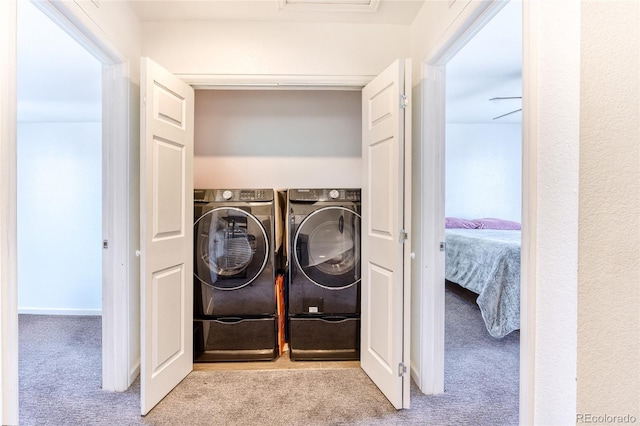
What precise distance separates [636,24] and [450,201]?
4194 millimetres

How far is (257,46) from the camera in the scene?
1.97 m

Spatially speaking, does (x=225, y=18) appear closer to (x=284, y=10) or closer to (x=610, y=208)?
(x=284, y=10)

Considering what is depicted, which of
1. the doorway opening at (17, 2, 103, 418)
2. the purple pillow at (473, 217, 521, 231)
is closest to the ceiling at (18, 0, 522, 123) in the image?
the doorway opening at (17, 2, 103, 418)

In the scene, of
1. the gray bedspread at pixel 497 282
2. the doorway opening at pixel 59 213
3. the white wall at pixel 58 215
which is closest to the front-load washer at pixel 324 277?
the gray bedspread at pixel 497 282

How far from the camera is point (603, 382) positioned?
0.86 metres

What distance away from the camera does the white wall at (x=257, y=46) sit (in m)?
1.96

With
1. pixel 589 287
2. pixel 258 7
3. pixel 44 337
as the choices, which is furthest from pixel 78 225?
pixel 589 287

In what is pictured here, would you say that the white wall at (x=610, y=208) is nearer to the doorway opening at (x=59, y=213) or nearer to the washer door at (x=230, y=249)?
the washer door at (x=230, y=249)

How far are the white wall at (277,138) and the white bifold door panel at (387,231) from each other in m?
0.77

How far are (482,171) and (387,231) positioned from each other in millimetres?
4002

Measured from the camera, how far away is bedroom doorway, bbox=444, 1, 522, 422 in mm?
2111

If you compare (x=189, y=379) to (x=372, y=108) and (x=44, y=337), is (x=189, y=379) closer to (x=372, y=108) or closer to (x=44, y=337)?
(x=44, y=337)

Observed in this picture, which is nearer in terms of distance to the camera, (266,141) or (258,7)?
(258,7)

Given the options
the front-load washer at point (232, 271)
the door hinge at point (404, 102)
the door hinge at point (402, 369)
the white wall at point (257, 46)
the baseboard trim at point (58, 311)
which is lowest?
the baseboard trim at point (58, 311)
